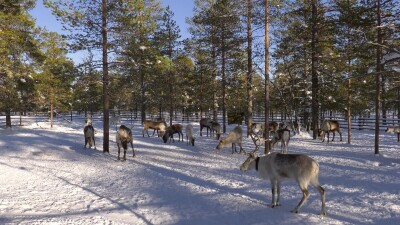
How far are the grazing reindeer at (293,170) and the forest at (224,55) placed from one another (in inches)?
80.9

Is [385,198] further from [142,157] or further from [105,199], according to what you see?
[142,157]

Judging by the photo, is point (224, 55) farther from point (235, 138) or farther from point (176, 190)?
point (176, 190)

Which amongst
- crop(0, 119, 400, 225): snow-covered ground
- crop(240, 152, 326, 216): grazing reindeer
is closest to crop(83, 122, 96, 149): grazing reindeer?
crop(0, 119, 400, 225): snow-covered ground

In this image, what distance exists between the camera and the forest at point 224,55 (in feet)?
47.3

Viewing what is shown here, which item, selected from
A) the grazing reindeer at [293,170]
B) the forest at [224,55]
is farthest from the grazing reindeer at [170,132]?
the grazing reindeer at [293,170]

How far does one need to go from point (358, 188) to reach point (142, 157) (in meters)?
9.44

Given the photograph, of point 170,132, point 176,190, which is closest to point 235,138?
point 170,132

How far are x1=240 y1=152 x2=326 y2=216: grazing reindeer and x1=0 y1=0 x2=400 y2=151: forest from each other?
2056 millimetres

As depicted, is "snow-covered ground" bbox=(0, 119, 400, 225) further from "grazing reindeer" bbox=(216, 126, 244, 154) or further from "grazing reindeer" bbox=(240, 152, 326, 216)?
"grazing reindeer" bbox=(216, 126, 244, 154)

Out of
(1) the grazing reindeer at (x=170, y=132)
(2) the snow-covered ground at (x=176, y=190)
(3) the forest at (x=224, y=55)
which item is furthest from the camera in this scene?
(1) the grazing reindeer at (x=170, y=132)

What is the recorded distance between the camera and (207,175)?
1150cm

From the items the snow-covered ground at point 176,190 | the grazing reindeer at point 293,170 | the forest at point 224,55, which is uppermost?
the forest at point 224,55

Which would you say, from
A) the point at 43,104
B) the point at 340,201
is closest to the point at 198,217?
the point at 340,201

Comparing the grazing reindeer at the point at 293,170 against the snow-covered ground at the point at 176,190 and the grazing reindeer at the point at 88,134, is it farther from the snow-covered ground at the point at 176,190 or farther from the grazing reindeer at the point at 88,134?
the grazing reindeer at the point at 88,134
